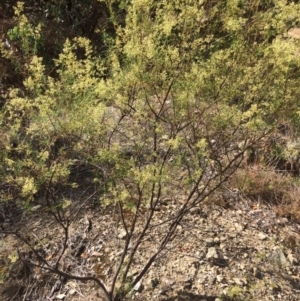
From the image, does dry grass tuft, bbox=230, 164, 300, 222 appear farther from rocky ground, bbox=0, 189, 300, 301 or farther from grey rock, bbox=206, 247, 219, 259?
grey rock, bbox=206, 247, 219, 259

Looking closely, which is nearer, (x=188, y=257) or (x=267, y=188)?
(x=188, y=257)

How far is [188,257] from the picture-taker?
10.6 feet

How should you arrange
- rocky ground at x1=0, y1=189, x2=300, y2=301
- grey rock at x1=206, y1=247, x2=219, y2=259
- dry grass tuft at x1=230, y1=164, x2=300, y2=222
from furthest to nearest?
dry grass tuft at x1=230, y1=164, x2=300, y2=222 → grey rock at x1=206, y1=247, x2=219, y2=259 → rocky ground at x1=0, y1=189, x2=300, y2=301

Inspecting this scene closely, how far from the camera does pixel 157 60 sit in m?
2.21

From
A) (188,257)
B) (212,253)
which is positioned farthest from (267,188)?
(188,257)

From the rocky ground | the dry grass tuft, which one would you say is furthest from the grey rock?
the dry grass tuft

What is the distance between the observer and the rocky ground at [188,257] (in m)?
3.00

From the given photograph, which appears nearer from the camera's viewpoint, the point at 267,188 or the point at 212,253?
the point at 212,253

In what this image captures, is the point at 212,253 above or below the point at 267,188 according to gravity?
below

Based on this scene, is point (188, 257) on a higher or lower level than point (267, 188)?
lower

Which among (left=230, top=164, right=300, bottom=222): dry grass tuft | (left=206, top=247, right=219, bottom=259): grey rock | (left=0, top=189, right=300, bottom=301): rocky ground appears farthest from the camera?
(left=230, top=164, right=300, bottom=222): dry grass tuft

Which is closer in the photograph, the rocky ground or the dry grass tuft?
the rocky ground

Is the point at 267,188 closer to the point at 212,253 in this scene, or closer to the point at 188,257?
the point at 212,253

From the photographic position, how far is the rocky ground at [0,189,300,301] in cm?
300
